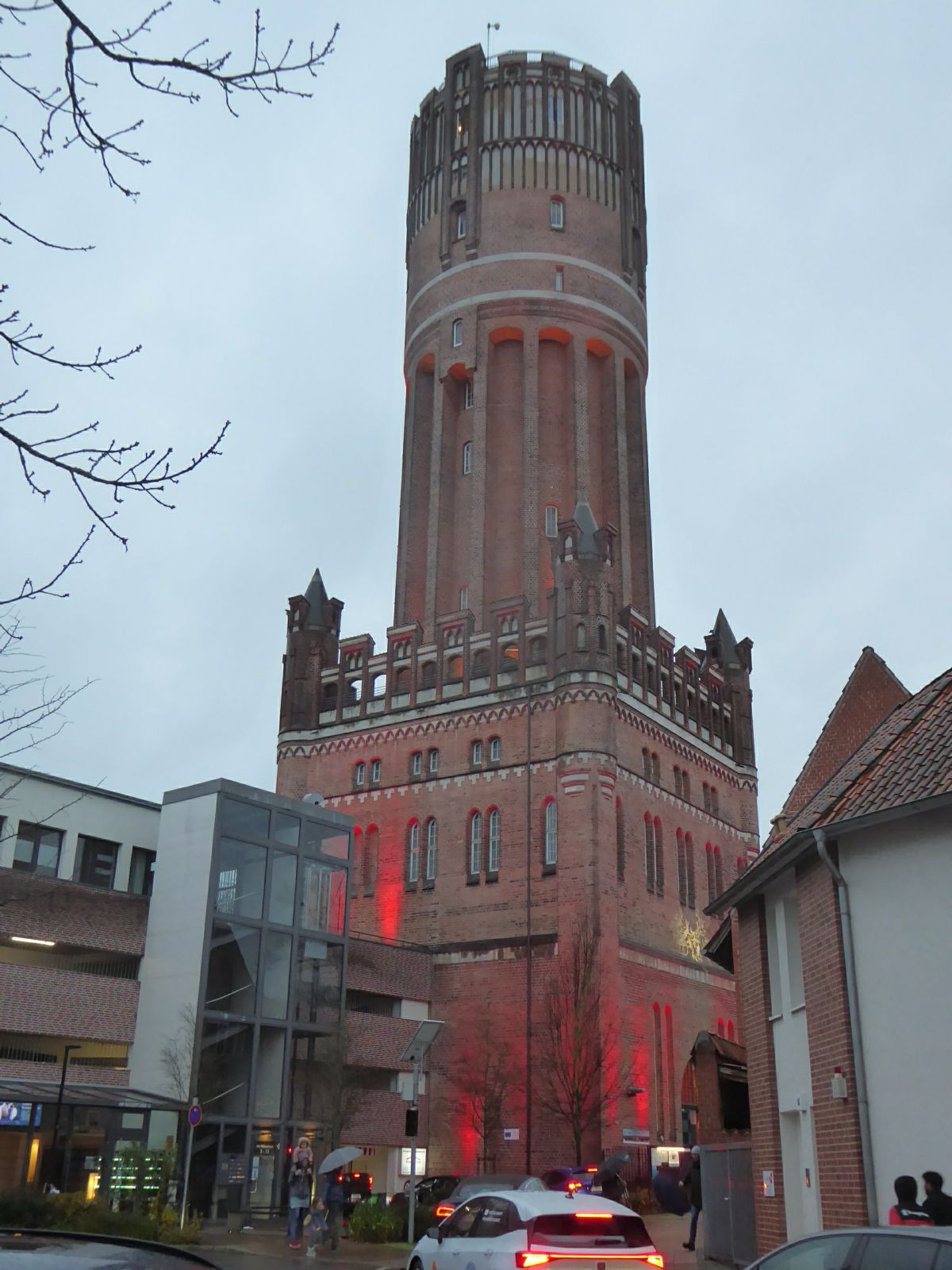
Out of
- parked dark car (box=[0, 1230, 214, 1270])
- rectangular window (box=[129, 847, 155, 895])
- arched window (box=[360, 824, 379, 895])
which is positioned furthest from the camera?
arched window (box=[360, 824, 379, 895])

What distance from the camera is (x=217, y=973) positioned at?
35656 mm

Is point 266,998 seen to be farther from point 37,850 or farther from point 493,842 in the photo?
point 493,842

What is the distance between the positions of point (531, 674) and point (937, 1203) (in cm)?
3675

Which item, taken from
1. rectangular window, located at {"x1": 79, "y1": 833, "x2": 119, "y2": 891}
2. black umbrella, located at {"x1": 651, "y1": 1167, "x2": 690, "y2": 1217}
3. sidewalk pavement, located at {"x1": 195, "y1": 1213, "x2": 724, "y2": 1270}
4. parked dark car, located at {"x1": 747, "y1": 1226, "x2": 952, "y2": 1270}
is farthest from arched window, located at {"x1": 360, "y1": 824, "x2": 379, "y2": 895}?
parked dark car, located at {"x1": 747, "y1": 1226, "x2": 952, "y2": 1270}

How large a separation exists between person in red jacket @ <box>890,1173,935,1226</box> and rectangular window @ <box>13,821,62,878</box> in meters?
27.3

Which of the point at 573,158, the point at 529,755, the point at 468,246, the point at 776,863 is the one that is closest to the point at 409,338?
the point at 468,246

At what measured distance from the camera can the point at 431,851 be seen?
47969mm

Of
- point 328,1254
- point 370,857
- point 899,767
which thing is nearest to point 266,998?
point 370,857

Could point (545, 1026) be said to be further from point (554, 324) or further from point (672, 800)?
point (554, 324)

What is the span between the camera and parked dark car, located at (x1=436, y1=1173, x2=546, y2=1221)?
23.5 m

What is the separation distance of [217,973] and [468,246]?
1405 inches

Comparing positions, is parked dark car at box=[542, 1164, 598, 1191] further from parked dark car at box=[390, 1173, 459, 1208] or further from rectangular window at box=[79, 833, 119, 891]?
rectangular window at box=[79, 833, 119, 891]

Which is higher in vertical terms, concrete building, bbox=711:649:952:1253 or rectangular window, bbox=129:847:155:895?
rectangular window, bbox=129:847:155:895

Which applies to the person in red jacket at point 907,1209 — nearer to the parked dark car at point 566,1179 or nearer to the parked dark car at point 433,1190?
the parked dark car at point 566,1179
